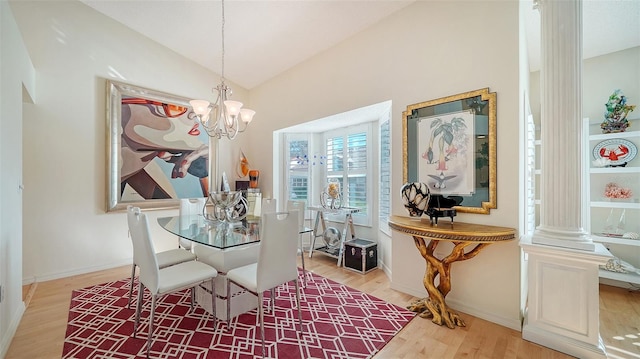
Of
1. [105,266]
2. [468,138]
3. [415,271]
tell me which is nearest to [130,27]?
[105,266]

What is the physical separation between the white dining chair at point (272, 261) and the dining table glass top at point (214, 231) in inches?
8.6

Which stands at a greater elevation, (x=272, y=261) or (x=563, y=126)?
(x=563, y=126)

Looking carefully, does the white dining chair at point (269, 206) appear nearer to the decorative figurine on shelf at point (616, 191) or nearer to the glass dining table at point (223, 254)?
the glass dining table at point (223, 254)

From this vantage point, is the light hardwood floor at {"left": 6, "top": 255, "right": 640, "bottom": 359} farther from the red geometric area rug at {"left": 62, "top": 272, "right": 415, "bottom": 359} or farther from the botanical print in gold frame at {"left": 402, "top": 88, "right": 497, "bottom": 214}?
the botanical print in gold frame at {"left": 402, "top": 88, "right": 497, "bottom": 214}

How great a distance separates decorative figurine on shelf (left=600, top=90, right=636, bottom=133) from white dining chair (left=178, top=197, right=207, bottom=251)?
4.59 m

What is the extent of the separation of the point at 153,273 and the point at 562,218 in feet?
9.88

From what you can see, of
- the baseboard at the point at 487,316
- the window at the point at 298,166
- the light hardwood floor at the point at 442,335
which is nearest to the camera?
the light hardwood floor at the point at 442,335

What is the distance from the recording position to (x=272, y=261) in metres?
1.97

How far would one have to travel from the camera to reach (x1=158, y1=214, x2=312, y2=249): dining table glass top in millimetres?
2035

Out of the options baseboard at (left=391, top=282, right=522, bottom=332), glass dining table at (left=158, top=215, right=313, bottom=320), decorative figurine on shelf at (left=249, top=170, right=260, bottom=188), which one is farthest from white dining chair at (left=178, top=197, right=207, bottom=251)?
baseboard at (left=391, top=282, right=522, bottom=332)

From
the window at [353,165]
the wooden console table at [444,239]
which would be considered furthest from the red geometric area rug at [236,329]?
the window at [353,165]

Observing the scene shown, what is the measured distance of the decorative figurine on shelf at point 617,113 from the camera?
9.23 ft

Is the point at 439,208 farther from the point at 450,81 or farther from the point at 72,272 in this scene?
the point at 72,272

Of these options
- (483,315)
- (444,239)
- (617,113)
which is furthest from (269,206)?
(617,113)
